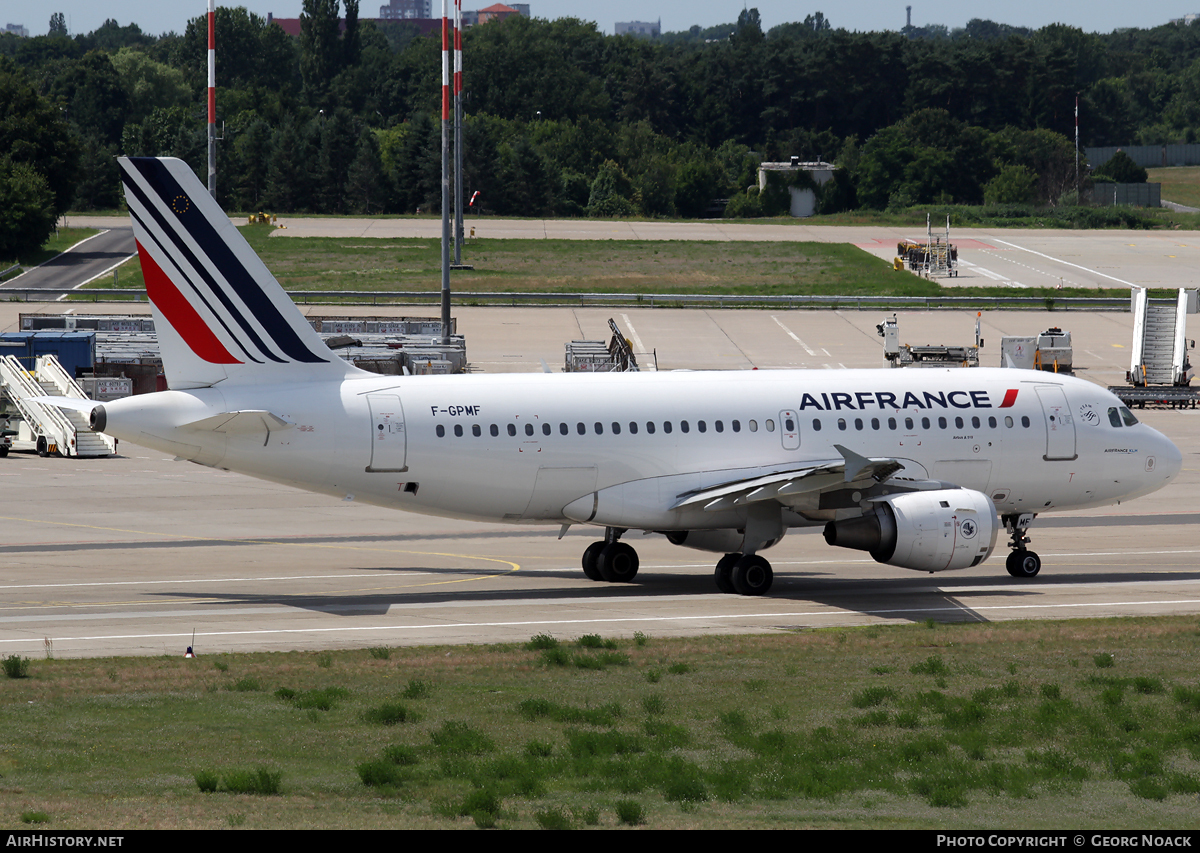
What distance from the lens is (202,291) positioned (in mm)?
29891

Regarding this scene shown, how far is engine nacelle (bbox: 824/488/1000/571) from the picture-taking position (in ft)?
100

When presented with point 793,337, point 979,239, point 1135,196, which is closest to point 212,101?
point 793,337

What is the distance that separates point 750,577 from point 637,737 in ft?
45.0

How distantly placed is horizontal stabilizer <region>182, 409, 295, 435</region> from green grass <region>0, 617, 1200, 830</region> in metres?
6.70

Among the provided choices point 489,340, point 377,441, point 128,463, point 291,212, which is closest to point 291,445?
point 377,441

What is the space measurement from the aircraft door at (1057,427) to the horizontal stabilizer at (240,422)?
58.9 ft

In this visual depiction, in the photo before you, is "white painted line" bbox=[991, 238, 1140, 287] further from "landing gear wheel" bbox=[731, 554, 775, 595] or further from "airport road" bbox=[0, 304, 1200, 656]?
"landing gear wheel" bbox=[731, 554, 775, 595]

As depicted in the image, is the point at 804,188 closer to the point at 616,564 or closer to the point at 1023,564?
the point at 1023,564

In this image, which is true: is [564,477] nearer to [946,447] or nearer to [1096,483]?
[946,447]

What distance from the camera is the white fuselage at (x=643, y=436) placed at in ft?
99.6

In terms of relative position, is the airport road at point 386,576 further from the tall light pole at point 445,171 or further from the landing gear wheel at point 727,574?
the tall light pole at point 445,171

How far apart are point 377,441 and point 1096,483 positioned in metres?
17.4

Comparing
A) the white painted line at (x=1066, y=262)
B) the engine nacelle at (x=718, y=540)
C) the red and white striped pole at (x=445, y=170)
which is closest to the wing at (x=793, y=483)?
the engine nacelle at (x=718, y=540)

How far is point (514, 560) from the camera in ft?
124
